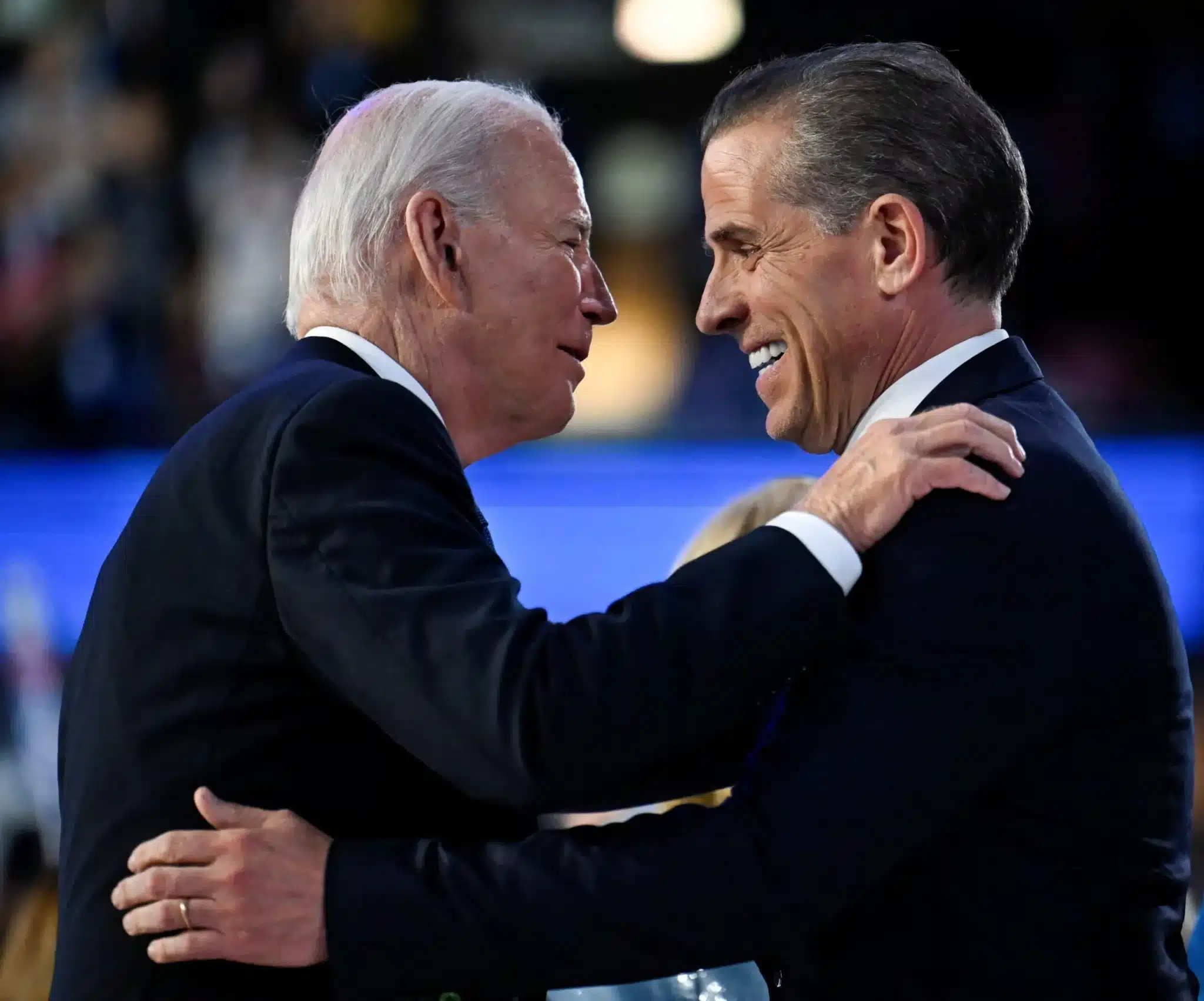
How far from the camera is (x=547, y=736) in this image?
5.01 ft

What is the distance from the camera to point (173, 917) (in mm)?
1598

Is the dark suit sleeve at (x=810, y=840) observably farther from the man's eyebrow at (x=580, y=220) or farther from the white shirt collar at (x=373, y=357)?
the man's eyebrow at (x=580, y=220)

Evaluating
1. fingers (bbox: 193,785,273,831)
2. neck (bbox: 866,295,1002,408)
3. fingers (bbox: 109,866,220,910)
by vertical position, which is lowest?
fingers (bbox: 109,866,220,910)

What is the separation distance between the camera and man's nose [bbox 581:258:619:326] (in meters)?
2.21

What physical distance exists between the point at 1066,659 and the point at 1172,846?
0.85 feet

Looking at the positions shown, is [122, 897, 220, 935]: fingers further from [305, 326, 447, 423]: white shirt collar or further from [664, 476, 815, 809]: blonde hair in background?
[664, 476, 815, 809]: blonde hair in background

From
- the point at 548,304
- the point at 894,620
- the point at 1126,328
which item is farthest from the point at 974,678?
the point at 1126,328

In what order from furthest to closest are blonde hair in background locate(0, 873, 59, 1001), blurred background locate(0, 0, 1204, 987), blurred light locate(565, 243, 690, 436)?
blurred light locate(565, 243, 690, 436)
blurred background locate(0, 0, 1204, 987)
blonde hair in background locate(0, 873, 59, 1001)

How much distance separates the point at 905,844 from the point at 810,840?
10 cm

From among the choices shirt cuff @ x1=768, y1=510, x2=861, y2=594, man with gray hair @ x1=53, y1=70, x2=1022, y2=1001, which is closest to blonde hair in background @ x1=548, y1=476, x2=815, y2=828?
man with gray hair @ x1=53, y1=70, x2=1022, y2=1001

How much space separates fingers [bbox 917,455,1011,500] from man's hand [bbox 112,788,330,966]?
0.73 meters

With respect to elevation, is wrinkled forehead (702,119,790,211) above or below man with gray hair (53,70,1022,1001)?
above

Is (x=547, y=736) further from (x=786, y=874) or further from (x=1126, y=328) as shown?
(x=1126, y=328)

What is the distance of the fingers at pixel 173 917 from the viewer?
1.59 m
